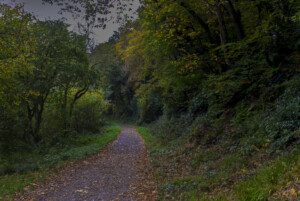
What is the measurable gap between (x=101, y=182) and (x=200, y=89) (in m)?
10.3

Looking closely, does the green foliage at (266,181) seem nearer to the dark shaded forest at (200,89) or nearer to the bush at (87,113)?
the dark shaded forest at (200,89)

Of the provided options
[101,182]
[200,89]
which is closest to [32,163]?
[101,182]

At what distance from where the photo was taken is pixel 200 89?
23.4m

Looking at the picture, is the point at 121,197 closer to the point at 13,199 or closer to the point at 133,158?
the point at 13,199

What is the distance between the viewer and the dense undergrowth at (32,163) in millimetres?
14992

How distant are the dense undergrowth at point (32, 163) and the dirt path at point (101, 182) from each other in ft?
2.10

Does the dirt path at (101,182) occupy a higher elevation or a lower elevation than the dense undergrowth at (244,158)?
lower

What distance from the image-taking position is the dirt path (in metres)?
12.6

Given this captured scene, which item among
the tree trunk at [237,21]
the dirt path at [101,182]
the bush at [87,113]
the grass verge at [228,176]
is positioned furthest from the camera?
the bush at [87,113]

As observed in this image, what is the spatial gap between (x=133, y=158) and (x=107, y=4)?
9.38 metres

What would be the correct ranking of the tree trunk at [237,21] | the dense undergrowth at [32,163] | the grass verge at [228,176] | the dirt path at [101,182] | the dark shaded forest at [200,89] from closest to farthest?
the grass verge at [228,176] < the dark shaded forest at [200,89] < the dirt path at [101,182] < the dense undergrowth at [32,163] < the tree trunk at [237,21]

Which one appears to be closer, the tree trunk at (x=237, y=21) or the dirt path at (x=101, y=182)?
the dirt path at (x=101, y=182)

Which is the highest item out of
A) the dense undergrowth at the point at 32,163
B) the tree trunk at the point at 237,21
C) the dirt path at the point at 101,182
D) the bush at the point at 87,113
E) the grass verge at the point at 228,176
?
the tree trunk at the point at 237,21

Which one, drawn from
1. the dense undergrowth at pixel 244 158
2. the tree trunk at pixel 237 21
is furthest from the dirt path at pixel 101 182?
the tree trunk at pixel 237 21
